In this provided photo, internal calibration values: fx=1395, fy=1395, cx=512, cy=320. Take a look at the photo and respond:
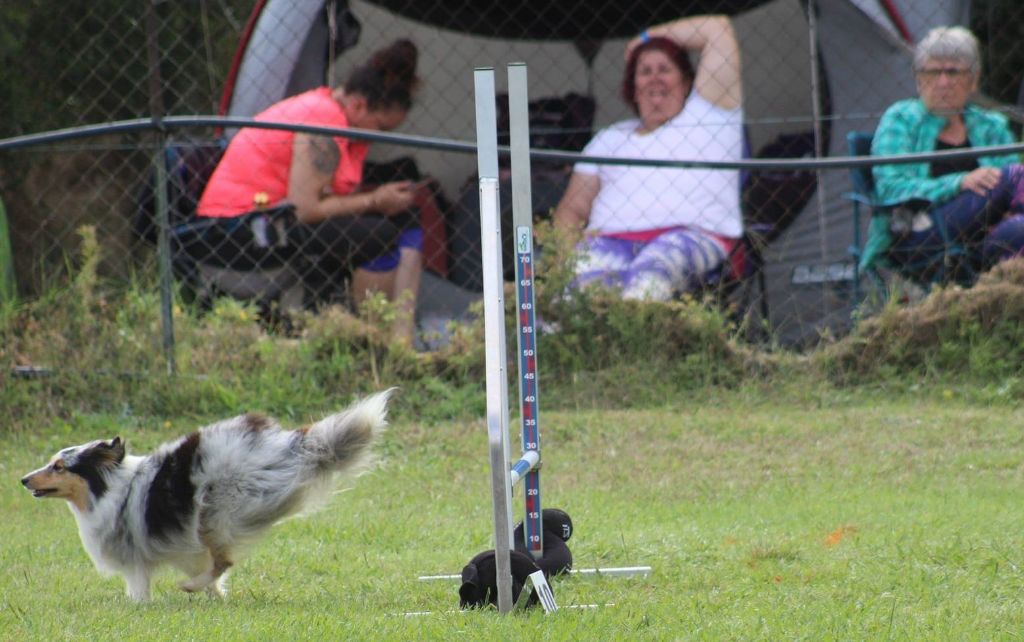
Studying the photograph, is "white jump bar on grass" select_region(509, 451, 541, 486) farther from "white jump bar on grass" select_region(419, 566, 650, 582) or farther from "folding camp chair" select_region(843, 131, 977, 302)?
"folding camp chair" select_region(843, 131, 977, 302)

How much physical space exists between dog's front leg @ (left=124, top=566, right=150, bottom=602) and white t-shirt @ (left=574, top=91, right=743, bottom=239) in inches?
185

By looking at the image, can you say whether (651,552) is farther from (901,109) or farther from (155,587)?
(901,109)

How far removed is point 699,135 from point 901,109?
52.5 inches

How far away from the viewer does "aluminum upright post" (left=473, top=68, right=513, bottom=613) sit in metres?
3.68

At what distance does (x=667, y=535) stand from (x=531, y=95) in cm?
567

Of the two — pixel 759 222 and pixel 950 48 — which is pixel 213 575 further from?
pixel 950 48

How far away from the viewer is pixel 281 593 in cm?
471

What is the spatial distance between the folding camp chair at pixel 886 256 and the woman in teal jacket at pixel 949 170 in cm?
3

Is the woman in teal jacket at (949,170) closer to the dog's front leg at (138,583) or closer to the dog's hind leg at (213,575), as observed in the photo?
the dog's hind leg at (213,575)

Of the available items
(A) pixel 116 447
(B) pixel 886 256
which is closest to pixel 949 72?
(B) pixel 886 256

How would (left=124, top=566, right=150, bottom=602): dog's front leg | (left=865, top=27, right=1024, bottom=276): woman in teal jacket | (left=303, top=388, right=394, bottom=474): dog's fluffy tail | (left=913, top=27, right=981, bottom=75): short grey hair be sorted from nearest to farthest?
(left=303, top=388, right=394, bottom=474): dog's fluffy tail
(left=124, top=566, right=150, bottom=602): dog's front leg
(left=865, top=27, right=1024, bottom=276): woman in teal jacket
(left=913, top=27, right=981, bottom=75): short grey hair

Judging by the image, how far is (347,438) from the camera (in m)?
4.66

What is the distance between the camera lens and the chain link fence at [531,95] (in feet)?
29.6

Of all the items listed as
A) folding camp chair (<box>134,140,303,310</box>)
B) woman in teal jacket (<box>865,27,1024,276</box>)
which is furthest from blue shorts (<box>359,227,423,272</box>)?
woman in teal jacket (<box>865,27,1024,276</box>)
